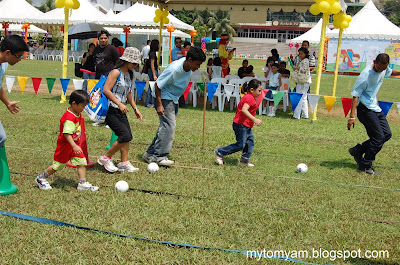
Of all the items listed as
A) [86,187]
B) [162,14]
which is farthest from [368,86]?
[162,14]

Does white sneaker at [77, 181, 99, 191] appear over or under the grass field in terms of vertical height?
over

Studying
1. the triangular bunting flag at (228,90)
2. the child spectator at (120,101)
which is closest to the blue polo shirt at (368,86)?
the child spectator at (120,101)

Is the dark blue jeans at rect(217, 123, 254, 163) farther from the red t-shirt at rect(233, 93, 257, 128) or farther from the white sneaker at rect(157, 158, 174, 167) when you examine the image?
the white sneaker at rect(157, 158, 174, 167)

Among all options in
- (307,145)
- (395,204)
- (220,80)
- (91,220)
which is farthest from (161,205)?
(220,80)

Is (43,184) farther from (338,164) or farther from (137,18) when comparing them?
(137,18)

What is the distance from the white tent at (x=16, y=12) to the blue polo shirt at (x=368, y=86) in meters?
19.0

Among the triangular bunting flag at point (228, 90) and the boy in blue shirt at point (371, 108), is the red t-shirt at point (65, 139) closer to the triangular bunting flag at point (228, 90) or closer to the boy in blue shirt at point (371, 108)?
the boy in blue shirt at point (371, 108)

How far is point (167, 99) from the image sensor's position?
271 inches

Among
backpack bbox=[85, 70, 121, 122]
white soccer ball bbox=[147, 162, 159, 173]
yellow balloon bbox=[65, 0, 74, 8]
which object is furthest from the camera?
yellow balloon bbox=[65, 0, 74, 8]

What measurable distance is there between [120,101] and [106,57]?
389 centimetres

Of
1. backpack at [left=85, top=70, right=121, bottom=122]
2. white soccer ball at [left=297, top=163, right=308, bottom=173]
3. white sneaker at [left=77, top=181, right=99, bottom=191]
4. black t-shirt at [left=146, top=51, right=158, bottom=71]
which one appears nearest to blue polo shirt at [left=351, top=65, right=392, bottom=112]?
white soccer ball at [left=297, top=163, right=308, bottom=173]

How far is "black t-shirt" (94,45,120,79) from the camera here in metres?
10.0

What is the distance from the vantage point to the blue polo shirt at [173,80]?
667 centimetres

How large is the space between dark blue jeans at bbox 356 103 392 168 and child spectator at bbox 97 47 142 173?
3667 millimetres
